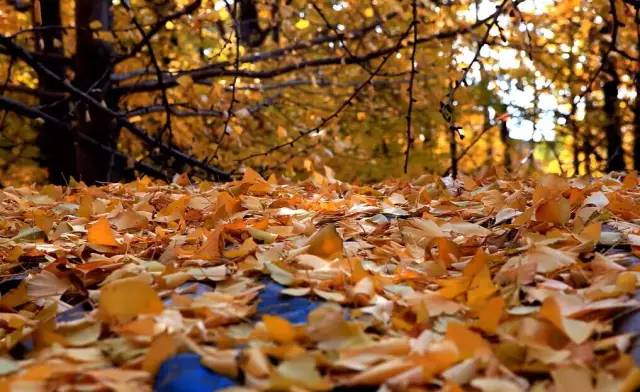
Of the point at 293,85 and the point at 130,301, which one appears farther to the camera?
the point at 293,85

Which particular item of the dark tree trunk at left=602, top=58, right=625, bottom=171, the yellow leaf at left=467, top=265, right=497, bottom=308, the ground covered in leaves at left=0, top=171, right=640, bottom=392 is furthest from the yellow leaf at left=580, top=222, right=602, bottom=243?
the dark tree trunk at left=602, top=58, right=625, bottom=171

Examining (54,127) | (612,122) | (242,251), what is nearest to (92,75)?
(54,127)

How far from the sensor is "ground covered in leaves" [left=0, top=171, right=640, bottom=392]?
2.41ft

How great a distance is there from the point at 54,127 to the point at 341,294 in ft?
21.1

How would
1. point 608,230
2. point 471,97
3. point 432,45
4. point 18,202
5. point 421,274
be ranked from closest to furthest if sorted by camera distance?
point 421,274 → point 608,230 → point 18,202 → point 432,45 → point 471,97

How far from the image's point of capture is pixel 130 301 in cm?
89

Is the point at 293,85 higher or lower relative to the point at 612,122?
higher

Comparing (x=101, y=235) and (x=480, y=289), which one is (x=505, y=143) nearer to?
(x=101, y=235)

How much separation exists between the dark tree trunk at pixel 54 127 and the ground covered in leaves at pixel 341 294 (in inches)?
162

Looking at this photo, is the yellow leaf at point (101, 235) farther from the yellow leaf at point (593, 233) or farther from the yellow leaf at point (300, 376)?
the yellow leaf at point (593, 233)

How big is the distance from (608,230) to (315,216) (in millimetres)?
610

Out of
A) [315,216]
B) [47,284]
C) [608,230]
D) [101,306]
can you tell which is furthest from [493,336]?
[315,216]

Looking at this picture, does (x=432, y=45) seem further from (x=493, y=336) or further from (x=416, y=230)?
(x=493, y=336)

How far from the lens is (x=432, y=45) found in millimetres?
5750
